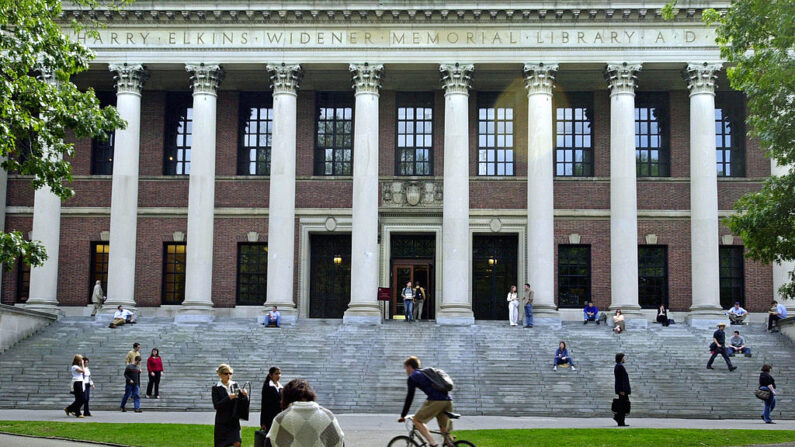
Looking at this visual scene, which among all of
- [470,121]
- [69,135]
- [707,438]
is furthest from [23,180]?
[707,438]

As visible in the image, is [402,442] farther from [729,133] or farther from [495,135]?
[729,133]

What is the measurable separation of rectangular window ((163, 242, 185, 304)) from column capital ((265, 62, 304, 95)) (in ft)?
28.7

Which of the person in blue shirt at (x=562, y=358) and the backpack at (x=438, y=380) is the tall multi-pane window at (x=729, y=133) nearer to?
the person in blue shirt at (x=562, y=358)

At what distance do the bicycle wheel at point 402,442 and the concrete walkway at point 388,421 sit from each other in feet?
19.5

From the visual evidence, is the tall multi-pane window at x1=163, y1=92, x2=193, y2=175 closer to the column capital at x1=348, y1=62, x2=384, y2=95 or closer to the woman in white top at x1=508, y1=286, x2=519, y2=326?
the column capital at x1=348, y1=62, x2=384, y2=95

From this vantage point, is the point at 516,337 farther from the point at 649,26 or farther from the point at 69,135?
the point at 69,135

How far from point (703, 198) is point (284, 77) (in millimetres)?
17451

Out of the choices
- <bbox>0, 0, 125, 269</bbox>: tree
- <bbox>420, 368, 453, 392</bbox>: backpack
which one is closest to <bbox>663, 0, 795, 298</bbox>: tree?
<bbox>420, 368, 453, 392</bbox>: backpack

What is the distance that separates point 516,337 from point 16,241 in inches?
815

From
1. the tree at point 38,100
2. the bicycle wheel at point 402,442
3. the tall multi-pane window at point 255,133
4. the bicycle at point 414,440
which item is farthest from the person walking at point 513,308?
the bicycle wheel at point 402,442

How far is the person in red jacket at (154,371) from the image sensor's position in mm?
28734

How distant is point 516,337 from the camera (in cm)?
3603

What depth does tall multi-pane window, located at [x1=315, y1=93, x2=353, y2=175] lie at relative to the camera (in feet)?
144

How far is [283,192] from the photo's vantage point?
39562mm
